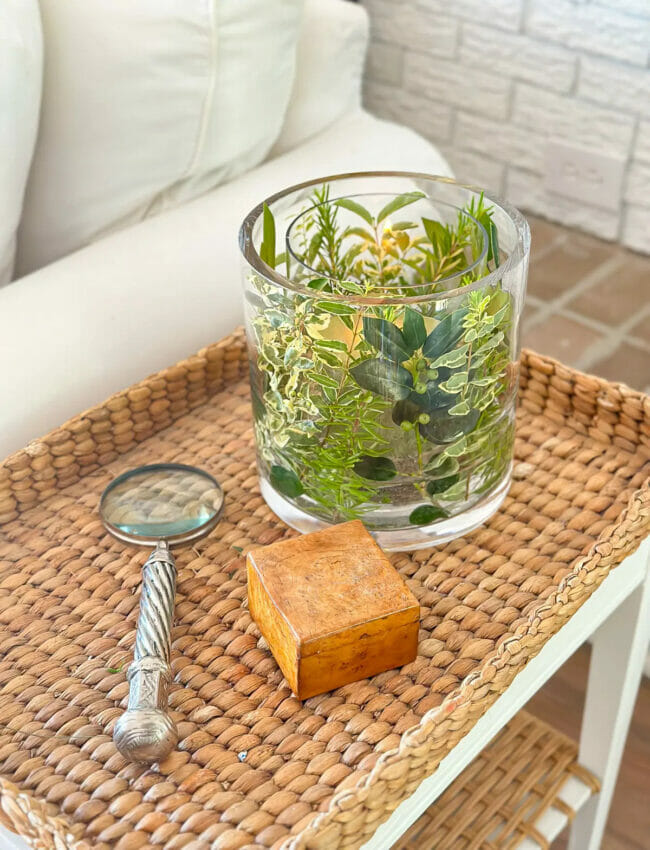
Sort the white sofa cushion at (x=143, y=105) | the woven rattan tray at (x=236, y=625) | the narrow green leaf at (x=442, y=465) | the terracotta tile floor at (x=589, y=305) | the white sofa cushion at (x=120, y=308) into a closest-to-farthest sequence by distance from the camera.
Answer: the woven rattan tray at (x=236, y=625) < the narrow green leaf at (x=442, y=465) < the white sofa cushion at (x=120, y=308) < the white sofa cushion at (x=143, y=105) < the terracotta tile floor at (x=589, y=305)

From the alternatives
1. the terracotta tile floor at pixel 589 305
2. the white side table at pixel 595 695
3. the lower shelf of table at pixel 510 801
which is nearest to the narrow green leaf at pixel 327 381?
the white side table at pixel 595 695

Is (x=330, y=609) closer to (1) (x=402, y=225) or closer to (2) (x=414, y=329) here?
(2) (x=414, y=329)

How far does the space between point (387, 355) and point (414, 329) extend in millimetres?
22

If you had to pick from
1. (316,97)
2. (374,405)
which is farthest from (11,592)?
(316,97)

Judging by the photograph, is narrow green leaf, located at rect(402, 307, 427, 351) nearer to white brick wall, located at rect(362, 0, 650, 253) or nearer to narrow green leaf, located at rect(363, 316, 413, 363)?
narrow green leaf, located at rect(363, 316, 413, 363)

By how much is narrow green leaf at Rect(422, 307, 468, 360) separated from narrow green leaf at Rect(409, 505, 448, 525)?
118 mm

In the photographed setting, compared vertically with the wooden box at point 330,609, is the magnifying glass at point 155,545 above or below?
below

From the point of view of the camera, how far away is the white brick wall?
6.06 ft

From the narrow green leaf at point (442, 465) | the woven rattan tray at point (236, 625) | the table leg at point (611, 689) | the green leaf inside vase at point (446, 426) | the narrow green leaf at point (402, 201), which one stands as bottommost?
the table leg at point (611, 689)

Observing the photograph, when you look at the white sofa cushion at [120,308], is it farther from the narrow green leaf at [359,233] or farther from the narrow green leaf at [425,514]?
the narrow green leaf at [425,514]

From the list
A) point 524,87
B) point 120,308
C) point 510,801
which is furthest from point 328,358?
point 524,87

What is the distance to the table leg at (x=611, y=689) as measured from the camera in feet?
2.56

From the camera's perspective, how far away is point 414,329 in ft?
1.76

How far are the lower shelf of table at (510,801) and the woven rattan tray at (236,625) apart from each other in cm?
39
